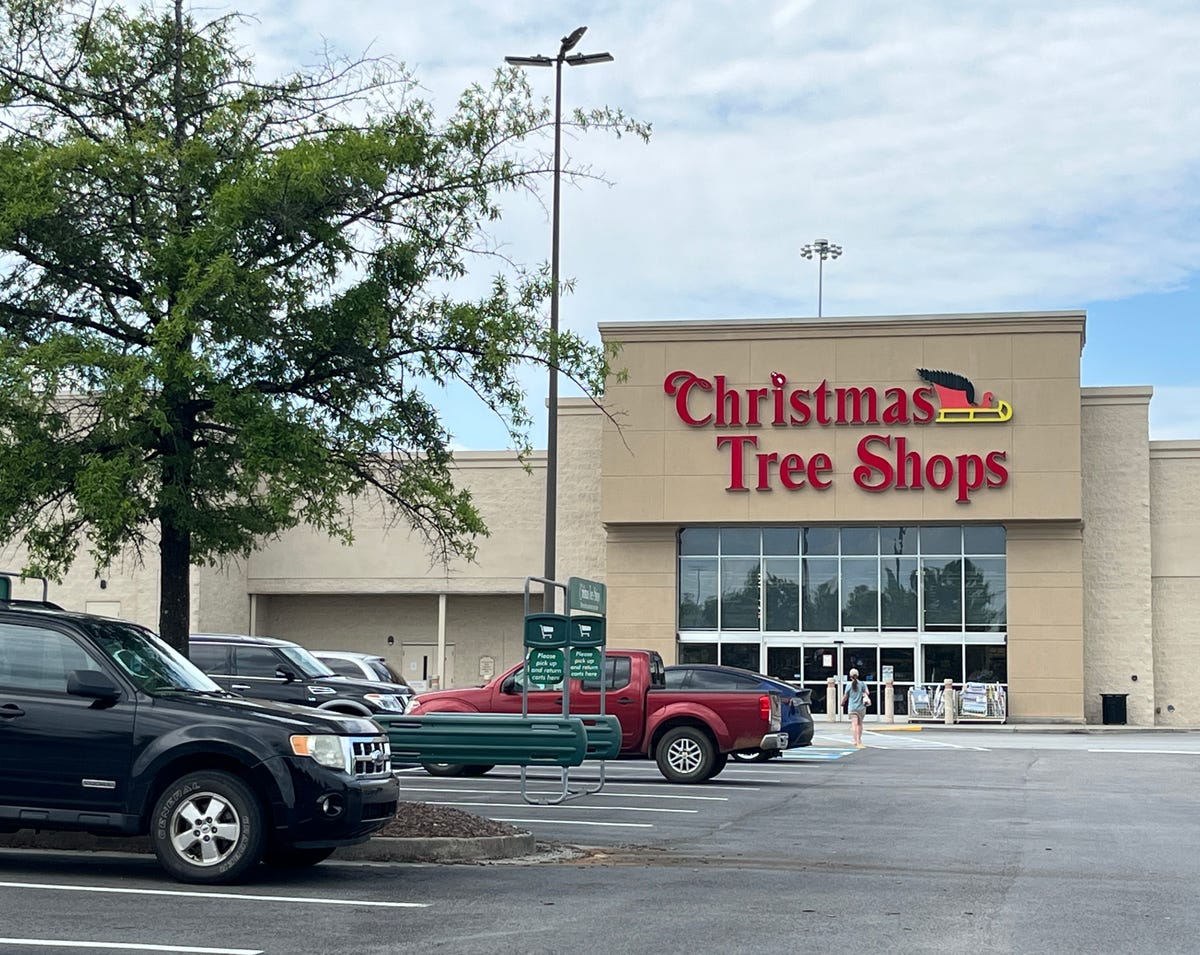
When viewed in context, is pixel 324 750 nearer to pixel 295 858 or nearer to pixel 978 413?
pixel 295 858

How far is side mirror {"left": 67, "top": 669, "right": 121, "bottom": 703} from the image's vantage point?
10766 millimetres

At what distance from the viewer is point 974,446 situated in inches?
1726

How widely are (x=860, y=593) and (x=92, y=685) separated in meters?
36.3

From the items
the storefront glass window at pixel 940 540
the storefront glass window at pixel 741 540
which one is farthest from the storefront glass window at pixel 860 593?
the storefront glass window at pixel 741 540

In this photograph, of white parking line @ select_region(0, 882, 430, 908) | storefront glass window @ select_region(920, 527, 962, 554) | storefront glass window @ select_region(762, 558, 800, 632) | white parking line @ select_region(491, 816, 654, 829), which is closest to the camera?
white parking line @ select_region(0, 882, 430, 908)

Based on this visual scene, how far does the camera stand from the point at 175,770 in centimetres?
1080

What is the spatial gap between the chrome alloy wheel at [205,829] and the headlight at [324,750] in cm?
58

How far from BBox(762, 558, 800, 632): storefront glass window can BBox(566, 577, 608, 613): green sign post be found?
27.3 meters

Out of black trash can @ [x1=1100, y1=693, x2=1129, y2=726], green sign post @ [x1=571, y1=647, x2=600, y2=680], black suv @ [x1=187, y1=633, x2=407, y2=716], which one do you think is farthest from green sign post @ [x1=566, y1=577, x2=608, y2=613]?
black trash can @ [x1=1100, y1=693, x2=1129, y2=726]

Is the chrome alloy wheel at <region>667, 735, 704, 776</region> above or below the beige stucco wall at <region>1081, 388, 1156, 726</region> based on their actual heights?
below

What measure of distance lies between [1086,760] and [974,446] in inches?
655

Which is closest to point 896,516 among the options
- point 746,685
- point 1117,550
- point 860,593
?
point 860,593

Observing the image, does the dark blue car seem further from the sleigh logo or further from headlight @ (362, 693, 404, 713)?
the sleigh logo

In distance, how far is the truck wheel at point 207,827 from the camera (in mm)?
10570
